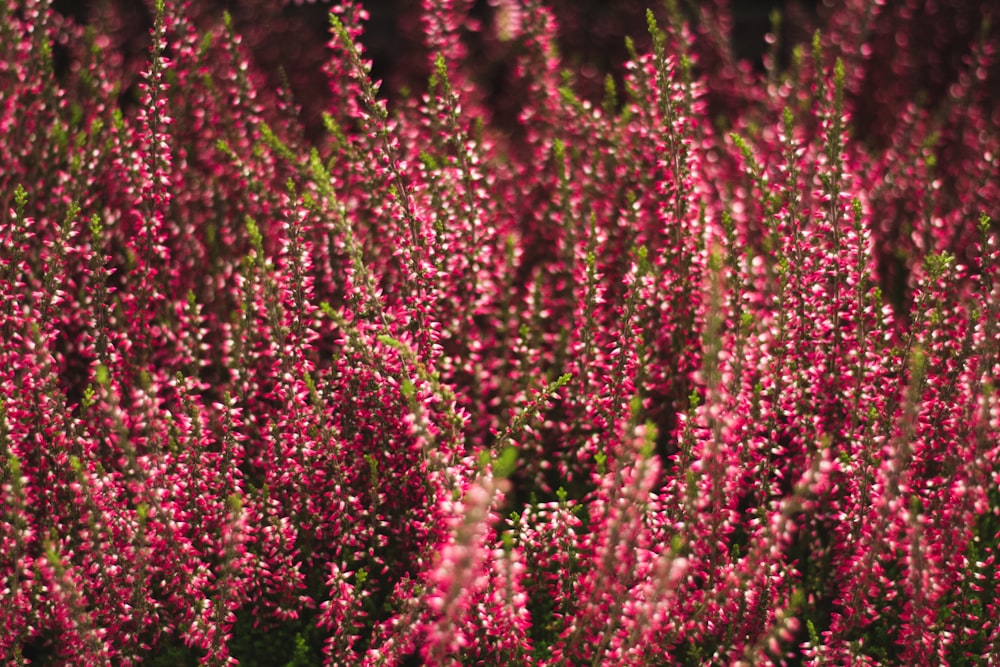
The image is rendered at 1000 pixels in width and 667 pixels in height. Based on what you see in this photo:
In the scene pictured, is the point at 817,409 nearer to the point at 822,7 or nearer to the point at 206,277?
the point at 206,277

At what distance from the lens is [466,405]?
6.68 feet

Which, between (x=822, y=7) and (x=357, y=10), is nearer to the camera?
(x=357, y=10)

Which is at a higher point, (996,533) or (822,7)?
(822,7)

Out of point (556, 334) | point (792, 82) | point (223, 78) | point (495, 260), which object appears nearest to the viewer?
point (495, 260)

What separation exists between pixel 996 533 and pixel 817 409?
0.50 meters

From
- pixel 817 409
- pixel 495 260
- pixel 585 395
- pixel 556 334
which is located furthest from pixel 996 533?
pixel 495 260

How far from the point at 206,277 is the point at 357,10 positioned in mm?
855

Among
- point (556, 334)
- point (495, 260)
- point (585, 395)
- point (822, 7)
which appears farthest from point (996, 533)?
point (822, 7)

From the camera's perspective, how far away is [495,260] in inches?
A: 82.9

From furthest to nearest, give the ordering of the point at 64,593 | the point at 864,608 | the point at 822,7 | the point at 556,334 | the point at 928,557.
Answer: the point at 822,7 < the point at 556,334 < the point at 864,608 < the point at 928,557 < the point at 64,593

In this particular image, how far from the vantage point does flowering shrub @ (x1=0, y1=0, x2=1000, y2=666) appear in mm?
1435

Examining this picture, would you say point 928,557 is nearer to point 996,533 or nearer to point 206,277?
point 996,533

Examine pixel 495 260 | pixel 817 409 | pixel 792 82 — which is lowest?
pixel 817 409

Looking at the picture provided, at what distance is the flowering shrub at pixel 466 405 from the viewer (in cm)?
143
